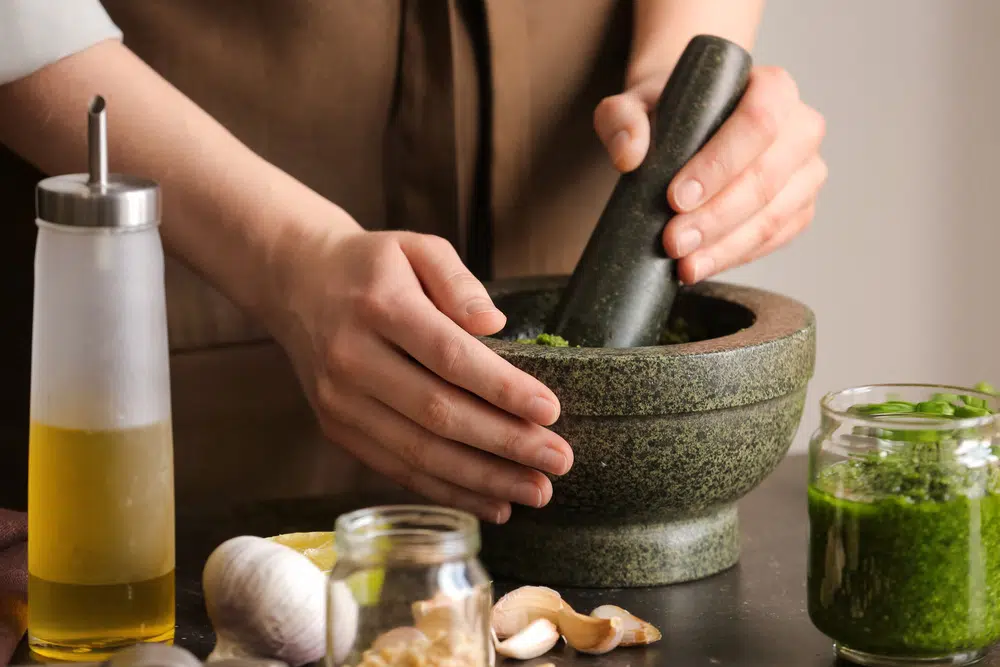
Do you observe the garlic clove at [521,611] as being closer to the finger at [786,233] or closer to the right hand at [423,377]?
the right hand at [423,377]

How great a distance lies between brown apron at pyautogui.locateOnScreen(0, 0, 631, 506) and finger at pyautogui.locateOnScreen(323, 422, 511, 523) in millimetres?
437

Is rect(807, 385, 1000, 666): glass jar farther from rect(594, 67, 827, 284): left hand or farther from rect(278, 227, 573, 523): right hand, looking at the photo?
rect(594, 67, 827, 284): left hand

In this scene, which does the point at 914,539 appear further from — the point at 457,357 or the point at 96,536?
the point at 96,536

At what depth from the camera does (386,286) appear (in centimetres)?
103

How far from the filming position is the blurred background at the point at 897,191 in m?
2.46

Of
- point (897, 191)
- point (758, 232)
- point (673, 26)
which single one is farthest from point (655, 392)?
point (897, 191)

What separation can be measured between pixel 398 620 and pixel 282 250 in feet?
1.39

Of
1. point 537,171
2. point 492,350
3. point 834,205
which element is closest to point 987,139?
point 834,205

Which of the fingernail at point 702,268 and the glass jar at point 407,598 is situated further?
the fingernail at point 702,268

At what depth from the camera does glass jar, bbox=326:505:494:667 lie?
0.78 meters

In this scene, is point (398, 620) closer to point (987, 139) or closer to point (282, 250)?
point (282, 250)

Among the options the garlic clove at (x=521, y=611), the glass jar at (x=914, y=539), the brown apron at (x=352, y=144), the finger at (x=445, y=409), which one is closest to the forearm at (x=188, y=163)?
the finger at (x=445, y=409)

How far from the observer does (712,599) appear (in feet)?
3.45

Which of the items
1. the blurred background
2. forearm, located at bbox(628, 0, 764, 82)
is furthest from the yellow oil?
the blurred background
